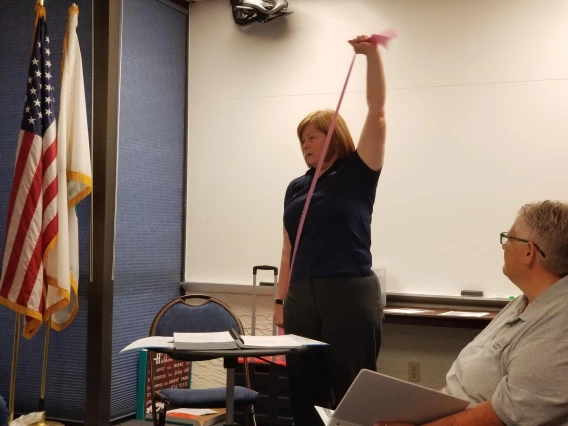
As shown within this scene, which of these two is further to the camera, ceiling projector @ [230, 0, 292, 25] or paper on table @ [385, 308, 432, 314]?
ceiling projector @ [230, 0, 292, 25]

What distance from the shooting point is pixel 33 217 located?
3182 millimetres

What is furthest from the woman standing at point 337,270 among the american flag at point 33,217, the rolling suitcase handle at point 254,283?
the rolling suitcase handle at point 254,283

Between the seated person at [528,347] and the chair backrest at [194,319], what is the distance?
1686mm

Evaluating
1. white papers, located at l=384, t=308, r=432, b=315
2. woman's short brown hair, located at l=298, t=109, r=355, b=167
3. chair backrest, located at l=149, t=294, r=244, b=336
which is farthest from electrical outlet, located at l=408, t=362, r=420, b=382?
Answer: woman's short brown hair, located at l=298, t=109, r=355, b=167

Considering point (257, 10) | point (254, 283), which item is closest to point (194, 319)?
point (254, 283)

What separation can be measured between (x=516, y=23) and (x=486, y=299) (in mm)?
1423

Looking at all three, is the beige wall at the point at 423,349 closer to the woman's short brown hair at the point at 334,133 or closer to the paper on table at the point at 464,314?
the paper on table at the point at 464,314

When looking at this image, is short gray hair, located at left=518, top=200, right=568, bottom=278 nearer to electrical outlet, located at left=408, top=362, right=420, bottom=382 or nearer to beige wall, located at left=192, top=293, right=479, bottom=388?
beige wall, located at left=192, top=293, right=479, bottom=388

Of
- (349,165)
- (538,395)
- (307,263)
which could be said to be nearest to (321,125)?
(349,165)

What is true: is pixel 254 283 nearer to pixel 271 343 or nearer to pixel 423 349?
pixel 423 349

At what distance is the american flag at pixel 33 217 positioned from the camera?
316cm

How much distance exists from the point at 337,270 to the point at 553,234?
76 cm

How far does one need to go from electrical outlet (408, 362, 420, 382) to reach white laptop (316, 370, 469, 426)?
235cm

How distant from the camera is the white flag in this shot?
3330 millimetres
